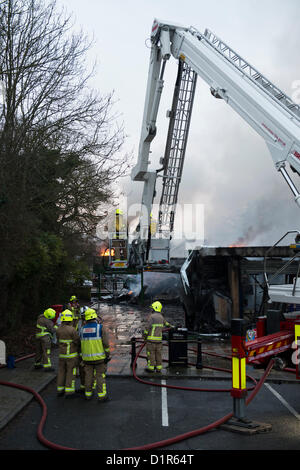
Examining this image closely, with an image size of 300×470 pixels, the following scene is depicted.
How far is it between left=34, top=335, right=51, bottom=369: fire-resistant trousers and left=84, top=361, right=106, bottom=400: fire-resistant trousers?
2295 mm

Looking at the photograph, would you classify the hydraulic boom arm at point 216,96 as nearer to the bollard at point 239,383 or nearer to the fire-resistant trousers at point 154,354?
the bollard at point 239,383

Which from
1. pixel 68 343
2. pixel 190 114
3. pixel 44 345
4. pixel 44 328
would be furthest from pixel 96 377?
pixel 190 114

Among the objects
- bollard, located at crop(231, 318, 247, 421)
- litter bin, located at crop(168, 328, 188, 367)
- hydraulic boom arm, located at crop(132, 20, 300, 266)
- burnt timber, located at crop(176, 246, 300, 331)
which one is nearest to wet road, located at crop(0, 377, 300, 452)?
bollard, located at crop(231, 318, 247, 421)

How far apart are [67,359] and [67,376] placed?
33 centimetres

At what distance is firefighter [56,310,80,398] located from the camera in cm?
808

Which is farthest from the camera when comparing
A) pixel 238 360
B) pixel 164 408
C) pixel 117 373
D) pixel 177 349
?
pixel 177 349

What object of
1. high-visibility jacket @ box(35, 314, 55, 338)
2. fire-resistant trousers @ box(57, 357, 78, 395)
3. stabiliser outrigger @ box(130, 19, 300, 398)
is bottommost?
fire-resistant trousers @ box(57, 357, 78, 395)

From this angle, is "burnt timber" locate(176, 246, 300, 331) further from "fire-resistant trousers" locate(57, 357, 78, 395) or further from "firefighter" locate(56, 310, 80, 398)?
"fire-resistant trousers" locate(57, 357, 78, 395)

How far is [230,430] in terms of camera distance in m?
6.16

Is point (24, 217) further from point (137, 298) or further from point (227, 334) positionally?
point (137, 298)

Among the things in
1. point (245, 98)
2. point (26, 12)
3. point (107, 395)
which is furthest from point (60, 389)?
point (26, 12)

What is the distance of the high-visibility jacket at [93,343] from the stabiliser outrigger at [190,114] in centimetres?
287

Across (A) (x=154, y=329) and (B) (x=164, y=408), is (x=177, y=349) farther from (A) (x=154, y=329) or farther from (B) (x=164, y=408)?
(B) (x=164, y=408)

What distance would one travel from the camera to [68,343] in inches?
323
